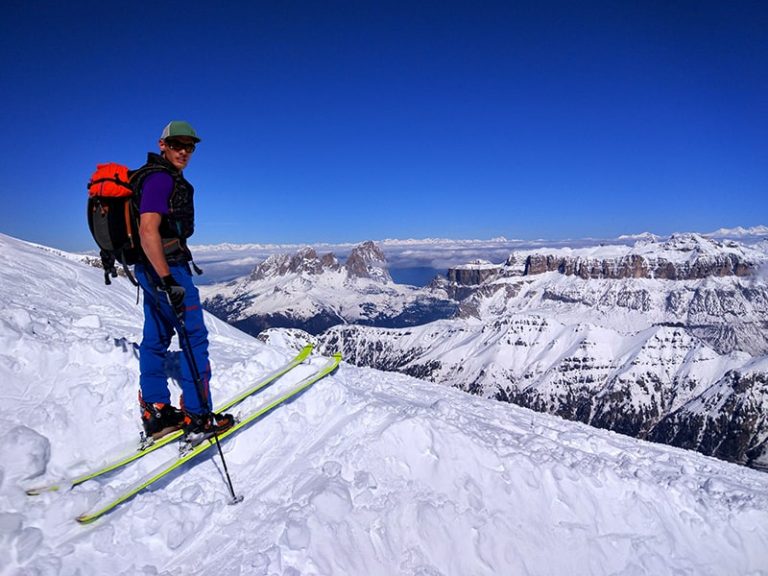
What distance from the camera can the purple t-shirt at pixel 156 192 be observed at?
6551 millimetres

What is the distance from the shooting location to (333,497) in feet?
23.0

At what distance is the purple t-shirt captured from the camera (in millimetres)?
6551

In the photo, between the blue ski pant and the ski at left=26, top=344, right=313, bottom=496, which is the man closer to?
the blue ski pant

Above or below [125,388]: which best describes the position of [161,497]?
below

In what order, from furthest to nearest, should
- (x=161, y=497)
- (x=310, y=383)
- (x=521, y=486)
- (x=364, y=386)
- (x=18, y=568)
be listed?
(x=364, y=386) → (x=310, y=383) → (x=521, y=486) → (x=161, y=497) → (x=18, y=568)

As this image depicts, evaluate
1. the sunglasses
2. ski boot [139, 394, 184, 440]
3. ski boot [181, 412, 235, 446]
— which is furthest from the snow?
the sunglasses

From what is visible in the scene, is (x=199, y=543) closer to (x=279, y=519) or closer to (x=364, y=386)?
(x=279, y=519)

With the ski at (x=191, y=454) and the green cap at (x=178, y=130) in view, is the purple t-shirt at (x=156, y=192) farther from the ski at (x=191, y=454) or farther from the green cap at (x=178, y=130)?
the ski at (x=191, y=454)

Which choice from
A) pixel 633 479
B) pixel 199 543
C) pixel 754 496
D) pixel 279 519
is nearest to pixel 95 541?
pixel 199 543

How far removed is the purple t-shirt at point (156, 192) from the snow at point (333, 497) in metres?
4.42

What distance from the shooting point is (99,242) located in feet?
22.9

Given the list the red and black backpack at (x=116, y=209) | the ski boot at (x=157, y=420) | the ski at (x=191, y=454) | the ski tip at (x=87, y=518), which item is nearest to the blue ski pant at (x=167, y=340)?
the ski boot at (x=157, y=420)

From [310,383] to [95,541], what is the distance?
15.4 feet

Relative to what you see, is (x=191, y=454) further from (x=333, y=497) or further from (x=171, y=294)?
(x=171, y=294)
